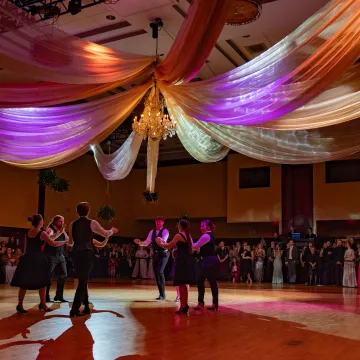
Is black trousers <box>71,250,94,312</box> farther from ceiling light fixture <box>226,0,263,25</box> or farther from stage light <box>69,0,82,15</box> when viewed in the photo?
stage light <box>69,0,82,15</box>

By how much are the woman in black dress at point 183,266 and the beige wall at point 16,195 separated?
38.6 feet

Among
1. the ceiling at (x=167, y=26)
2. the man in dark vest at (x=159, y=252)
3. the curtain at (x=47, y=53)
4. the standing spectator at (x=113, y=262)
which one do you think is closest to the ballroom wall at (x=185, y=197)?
the standing spectator at (x=113, y=262)

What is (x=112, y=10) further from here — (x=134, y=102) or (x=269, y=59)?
(x=269, y=59)

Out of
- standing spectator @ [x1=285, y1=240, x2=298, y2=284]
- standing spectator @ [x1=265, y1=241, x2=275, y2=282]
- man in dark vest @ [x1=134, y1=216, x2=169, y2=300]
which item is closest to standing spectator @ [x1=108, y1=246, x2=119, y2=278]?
standing spectator @ [x1=265, y1=241, x2=275, y2=282]

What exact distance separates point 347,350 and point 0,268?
13.0m

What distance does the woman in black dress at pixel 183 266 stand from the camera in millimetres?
6523

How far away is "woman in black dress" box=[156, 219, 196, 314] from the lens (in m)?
6.52

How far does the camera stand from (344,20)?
176 inches

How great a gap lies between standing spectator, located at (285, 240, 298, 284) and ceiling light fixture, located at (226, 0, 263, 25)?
10025 millimetres

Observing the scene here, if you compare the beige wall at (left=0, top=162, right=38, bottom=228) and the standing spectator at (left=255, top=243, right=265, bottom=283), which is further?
the standing spectator at (left=255, top=243, right=265, bottom=283)

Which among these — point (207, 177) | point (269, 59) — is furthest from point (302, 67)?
point (207, 177)

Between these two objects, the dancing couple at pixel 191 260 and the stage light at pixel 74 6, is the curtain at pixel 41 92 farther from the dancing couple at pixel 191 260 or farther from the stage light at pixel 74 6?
the stage light at pixel 74 6

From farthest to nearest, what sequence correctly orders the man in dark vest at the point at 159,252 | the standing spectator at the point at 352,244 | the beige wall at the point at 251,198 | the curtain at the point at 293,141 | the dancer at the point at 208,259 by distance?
the beige wall at the point at 251,198 → the standing spectator at the point at 352,244 → the man in dark vest at the point at 159,252 → the dancer at the point at 208,259 → the curtain at the point at 293,141

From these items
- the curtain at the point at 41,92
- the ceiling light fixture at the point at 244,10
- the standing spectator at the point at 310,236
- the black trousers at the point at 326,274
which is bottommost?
the black trousers at the point at 326,274
